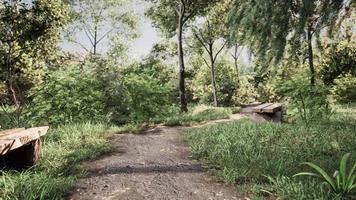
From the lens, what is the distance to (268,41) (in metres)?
5.48

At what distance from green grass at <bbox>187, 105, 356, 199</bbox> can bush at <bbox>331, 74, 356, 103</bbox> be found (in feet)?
38.3

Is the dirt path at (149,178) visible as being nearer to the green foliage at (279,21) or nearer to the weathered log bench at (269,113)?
the green foliage at (279,21)

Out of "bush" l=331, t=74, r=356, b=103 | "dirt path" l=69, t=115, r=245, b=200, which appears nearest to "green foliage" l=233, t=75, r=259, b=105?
"bush" l=331, t=74, r=356, b=103

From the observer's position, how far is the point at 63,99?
8.48 metres

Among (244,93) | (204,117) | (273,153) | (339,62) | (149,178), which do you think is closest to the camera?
(149,178)

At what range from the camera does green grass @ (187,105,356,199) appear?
3961mm

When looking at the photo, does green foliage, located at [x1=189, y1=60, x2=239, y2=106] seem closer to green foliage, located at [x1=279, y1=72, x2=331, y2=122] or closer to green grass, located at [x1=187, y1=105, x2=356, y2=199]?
green foliage, located at [x1=279, y1=72, x2=331, y2=122]

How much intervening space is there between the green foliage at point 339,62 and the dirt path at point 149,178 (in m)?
16.9

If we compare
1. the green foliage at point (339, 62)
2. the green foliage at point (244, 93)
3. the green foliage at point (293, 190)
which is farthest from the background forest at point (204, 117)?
the green foliage at point (244, 93)

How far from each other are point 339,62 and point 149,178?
19144 millimetres

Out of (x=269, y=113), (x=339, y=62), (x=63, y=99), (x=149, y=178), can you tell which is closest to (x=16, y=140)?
(x=149, y=178)

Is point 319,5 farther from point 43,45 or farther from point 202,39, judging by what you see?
point 202,39

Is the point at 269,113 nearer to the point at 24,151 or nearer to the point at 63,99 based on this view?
the point at 63,99


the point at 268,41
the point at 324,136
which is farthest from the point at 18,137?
the point at 324,136
